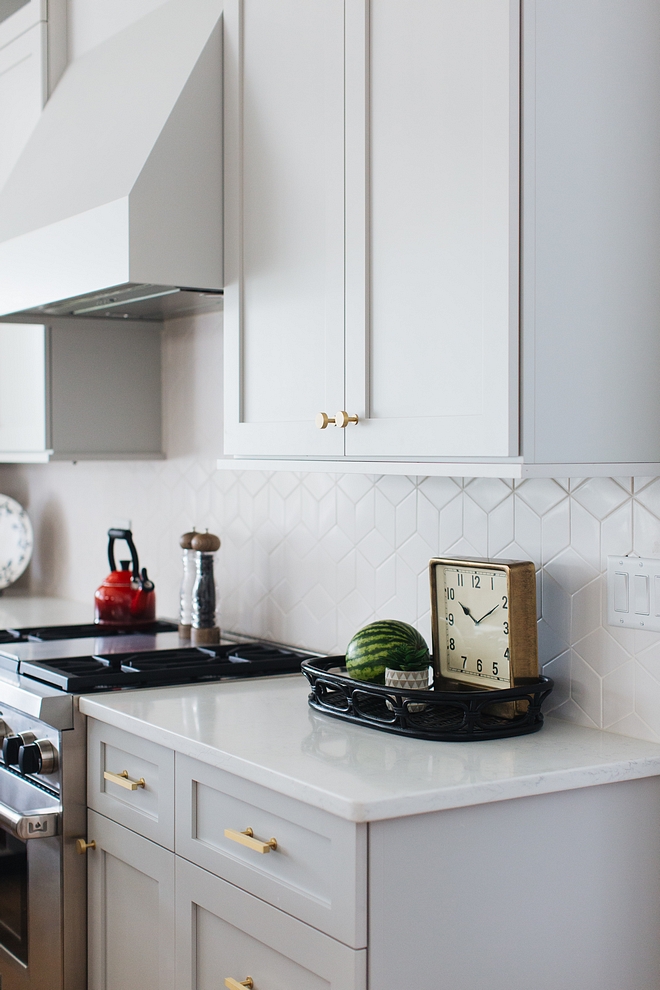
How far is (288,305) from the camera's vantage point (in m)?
1.99

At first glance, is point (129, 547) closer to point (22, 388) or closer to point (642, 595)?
point (22, 388)

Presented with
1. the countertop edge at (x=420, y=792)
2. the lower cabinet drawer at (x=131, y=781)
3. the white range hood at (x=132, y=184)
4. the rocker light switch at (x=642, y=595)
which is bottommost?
the lower cabinet drawer at (x=131, y=781)

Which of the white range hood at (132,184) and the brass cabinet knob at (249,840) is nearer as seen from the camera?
the brass cabinet knob at (249,840)

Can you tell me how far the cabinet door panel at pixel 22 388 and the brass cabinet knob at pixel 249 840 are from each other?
170cm

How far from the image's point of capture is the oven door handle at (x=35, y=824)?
1.99 metres

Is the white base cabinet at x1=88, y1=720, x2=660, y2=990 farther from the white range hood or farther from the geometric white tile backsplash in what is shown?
the white range hood

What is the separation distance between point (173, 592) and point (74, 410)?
593 mm

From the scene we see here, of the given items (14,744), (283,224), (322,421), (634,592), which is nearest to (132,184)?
(283,224)

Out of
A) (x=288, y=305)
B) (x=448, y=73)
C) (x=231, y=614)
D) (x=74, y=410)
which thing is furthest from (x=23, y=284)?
(x=448, y=73)

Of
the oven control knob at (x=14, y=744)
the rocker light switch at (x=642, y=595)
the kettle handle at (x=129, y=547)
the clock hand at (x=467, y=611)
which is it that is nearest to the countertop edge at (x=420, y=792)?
the rocker light switch at (x=642, y=595)

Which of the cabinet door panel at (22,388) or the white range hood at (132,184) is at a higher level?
the white range hood at (132,184)

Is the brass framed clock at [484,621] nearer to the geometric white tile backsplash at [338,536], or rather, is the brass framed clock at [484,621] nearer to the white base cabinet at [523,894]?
the geometric white tile backsplash at [338,536]

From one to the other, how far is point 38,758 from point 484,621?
2.93ft

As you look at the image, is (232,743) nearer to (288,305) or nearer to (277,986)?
(277,986)
